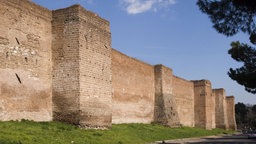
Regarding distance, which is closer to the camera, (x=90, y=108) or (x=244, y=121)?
(x=90, y=108)

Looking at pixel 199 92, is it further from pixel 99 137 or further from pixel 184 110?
pixel 99 137

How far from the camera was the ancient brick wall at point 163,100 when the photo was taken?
90.1 feet

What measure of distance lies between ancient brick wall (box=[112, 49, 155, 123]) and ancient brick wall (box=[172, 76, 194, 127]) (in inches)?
212

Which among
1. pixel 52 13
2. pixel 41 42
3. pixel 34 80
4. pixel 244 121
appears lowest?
pixel 244 121

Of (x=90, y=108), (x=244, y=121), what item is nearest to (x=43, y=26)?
(x=90, y=108)

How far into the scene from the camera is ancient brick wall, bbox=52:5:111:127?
15398 millimetres

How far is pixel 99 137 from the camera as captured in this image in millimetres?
14805

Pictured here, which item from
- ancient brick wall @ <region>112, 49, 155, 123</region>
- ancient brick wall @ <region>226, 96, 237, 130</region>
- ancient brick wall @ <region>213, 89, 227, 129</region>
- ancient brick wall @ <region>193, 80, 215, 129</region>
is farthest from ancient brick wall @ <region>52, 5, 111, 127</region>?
ancient brick wall @ <region>226, 96, 237, 130</region>

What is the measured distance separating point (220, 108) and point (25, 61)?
33826mm

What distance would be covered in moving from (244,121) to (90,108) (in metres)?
55.6

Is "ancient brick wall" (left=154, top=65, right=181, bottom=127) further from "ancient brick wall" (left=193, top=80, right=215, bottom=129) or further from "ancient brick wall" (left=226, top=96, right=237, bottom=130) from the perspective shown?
"ancient brick wall" (left=226, top=96, right=237, bottom=130)

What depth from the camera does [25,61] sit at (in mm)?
14188

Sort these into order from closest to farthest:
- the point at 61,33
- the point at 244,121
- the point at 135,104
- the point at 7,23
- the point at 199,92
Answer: the point at 7,23 → the point at 61,33 → the point at 135,104 → the point at 199,92 → the point at 244,121

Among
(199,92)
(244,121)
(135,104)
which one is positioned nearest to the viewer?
(135,104)
